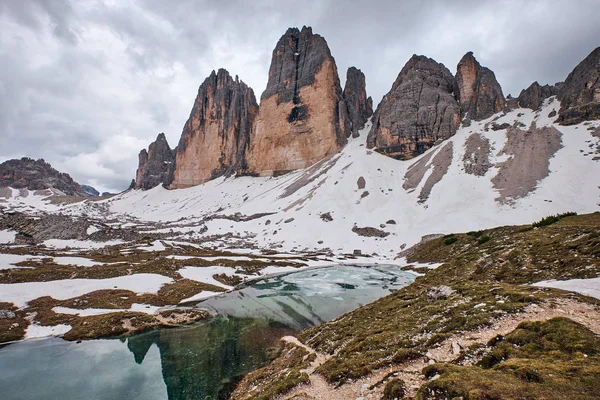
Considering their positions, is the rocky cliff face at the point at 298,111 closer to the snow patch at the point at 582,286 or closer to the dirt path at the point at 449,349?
the snow patch at the point at 582,286

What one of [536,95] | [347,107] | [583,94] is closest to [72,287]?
[583,94]

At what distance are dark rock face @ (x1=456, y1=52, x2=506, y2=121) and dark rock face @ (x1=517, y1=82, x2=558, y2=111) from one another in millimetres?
7040

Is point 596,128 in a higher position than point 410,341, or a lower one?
higher

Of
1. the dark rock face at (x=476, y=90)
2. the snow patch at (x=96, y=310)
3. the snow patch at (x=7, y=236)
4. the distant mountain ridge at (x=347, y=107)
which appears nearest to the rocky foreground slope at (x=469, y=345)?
the snow patch at (x=96, y=310)

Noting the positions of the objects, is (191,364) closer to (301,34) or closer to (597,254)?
(597,254)

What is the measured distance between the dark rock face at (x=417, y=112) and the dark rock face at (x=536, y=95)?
23.6 m

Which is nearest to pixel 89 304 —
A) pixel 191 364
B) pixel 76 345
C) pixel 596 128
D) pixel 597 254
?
pixel 76 345

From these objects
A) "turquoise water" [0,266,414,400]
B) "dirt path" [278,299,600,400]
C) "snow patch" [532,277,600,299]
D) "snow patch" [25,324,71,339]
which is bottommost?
"turquoise water" [0,266,414,400]

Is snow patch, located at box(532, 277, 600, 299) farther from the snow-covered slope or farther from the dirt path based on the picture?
the snow-covered slope

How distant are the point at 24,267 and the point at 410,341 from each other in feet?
170

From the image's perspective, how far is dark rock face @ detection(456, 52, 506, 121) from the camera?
4407 inches

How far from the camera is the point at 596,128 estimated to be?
78.4 m

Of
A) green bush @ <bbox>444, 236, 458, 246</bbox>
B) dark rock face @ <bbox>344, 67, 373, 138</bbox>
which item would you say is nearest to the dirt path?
green bush @ <bbox>444, 236, 458, 246</bbox>

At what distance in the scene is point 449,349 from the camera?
391 inches
